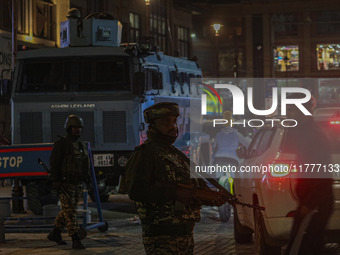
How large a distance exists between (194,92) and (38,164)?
24.7 ft

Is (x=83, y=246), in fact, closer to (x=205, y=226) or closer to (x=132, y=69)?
(x=205, y=226)

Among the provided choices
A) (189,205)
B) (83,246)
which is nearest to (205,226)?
(83,246)

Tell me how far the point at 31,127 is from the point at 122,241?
568cm

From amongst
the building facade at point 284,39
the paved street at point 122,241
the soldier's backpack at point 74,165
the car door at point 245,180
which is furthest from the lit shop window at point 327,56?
the car door at point 245,180

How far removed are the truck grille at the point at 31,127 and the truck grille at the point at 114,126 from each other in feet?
4.72

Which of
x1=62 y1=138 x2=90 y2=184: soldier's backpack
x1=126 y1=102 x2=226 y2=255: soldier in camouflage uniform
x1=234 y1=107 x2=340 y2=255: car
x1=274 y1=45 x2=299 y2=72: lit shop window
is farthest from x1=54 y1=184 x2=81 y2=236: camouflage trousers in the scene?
x1=274 y1=45 x2=299 y2=72: lit shop window

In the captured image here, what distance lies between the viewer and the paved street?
11133 millimetres

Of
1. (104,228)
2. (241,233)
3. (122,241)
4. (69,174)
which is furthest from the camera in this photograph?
(104,228)

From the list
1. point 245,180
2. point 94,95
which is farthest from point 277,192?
point 94,95

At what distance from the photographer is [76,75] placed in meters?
17.1

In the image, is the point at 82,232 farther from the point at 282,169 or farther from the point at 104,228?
the point at 282,169

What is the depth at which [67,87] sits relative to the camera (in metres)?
17.1

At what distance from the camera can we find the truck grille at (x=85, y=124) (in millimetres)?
16922

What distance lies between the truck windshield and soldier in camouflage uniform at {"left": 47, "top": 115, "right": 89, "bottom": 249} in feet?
17.7
